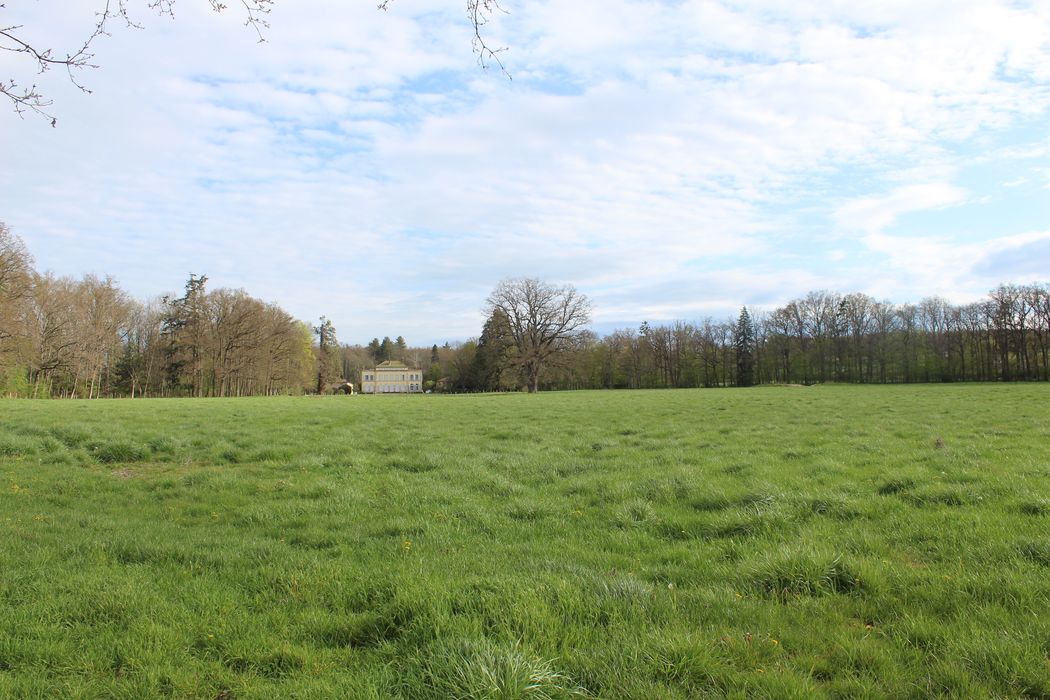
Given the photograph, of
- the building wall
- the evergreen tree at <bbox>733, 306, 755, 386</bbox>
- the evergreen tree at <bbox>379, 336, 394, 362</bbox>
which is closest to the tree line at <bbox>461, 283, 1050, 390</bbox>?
the evergreen tree at <bbox>733, 306, 755, 386</bbox>

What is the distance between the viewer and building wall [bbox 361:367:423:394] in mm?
138625

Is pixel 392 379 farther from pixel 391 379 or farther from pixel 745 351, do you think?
pixel 745 351

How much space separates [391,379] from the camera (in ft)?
458

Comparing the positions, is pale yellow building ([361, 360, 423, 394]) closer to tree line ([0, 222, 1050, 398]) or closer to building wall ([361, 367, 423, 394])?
building wall ([361, 367, 423, 394])

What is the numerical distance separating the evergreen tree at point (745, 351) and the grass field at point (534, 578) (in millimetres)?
81634

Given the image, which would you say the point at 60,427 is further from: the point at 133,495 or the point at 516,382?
the point at 516,382

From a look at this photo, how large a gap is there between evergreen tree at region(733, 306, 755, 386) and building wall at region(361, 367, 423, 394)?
262 feet

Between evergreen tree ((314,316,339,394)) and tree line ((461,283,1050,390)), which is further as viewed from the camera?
evergreen tree ((314,316,339,394))

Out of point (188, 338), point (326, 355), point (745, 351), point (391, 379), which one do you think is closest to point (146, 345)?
point (188, 338)

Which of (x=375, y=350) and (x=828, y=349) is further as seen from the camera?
(x=375, y=350)

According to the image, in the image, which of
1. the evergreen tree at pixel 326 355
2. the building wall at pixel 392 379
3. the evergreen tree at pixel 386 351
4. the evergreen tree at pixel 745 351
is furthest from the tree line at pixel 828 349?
the evergreen tree at pixel 386 351

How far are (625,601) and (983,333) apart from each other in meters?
96.8

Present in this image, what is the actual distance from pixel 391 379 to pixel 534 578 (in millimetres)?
139883

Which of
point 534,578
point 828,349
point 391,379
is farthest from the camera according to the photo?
point 391,379
